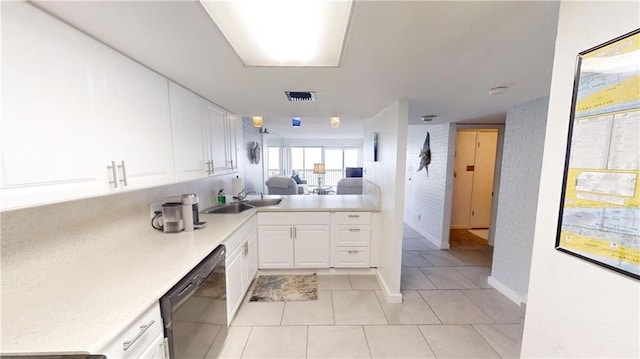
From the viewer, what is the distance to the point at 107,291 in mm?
1066

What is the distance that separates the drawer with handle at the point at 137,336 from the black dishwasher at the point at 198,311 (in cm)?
4

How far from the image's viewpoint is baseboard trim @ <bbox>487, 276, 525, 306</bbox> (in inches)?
94.0

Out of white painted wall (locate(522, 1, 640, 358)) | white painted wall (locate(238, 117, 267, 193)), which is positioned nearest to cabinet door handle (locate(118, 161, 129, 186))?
white painted wall (locate(522, 1, 640, 358))

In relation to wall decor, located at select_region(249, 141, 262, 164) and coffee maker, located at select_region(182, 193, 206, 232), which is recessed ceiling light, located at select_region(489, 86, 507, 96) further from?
wall decor, located at select_region(249, 141, 262, 164)

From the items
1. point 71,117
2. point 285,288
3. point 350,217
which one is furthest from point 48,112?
point 350,217

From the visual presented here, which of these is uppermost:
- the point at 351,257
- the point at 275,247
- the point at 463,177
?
the point at 463,177

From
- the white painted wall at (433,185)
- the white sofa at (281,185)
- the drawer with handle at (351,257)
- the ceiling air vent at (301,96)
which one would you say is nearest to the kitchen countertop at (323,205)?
the drawer with handle at (351,257)

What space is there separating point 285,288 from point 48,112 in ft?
8.05

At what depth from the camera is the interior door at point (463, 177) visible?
4680 millimetres

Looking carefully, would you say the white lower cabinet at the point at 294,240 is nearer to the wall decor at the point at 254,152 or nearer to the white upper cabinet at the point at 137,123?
the white upper cabinet at the point at 137,123

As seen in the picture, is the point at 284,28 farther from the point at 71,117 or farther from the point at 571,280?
the point at 571,280

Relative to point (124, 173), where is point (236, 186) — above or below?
below

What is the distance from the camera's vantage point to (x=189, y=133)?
194cm

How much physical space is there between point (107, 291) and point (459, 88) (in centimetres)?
271
